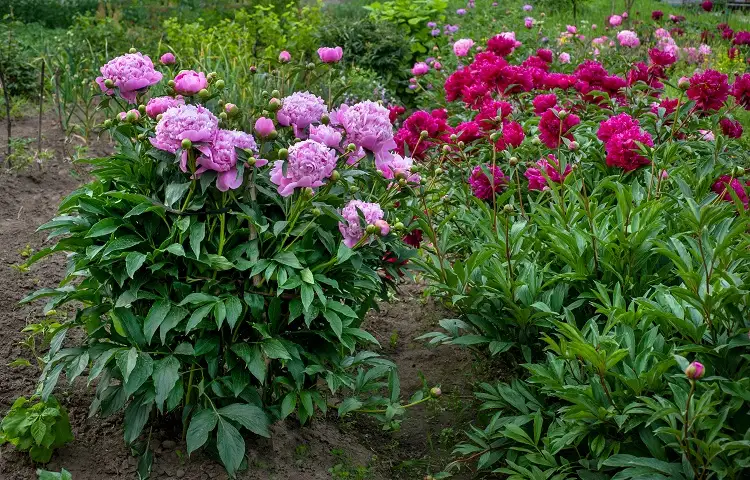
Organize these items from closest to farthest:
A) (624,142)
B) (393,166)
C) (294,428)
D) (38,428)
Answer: (38,428), (393,166), (294,428), (624,142)

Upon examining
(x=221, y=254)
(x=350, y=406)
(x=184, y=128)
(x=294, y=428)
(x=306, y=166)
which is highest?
(x=184, y=128)

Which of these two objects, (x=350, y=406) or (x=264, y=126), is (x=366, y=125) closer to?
(x=264, y=126)

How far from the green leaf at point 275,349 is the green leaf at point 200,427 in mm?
237

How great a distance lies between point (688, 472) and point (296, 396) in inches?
42.6

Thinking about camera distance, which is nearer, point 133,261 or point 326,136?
point 133,261

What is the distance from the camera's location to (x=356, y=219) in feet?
7.41

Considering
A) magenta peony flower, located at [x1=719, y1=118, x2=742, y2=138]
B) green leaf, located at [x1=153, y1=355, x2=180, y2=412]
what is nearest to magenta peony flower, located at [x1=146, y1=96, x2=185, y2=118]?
green leaf, located at [x1=153, y1=355, x2=180, y2=412]

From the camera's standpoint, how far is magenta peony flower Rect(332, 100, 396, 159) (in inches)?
94.4

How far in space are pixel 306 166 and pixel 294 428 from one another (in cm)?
94

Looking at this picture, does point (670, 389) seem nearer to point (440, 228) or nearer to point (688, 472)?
point (688, 472)

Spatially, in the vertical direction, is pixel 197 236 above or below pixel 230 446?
above

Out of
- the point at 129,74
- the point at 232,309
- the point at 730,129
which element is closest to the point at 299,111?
the point at 129,74

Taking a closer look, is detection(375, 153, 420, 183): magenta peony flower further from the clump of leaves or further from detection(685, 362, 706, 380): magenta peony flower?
the clump of leaves

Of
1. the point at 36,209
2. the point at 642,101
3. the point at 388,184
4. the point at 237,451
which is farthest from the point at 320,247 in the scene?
the point at 36,209
